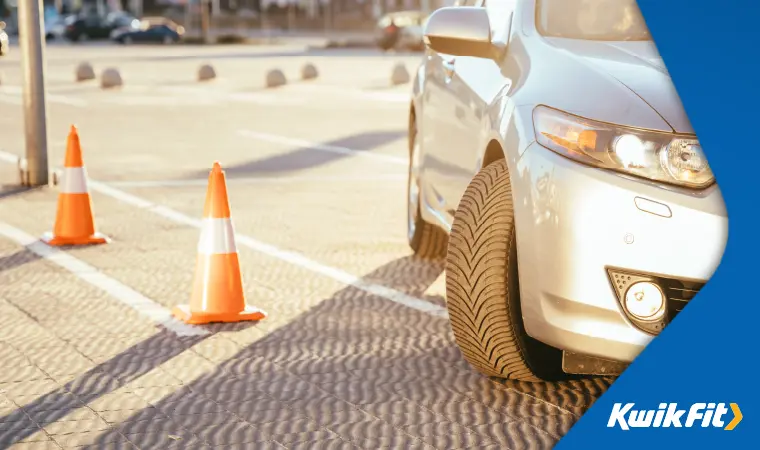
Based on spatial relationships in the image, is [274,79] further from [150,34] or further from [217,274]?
[150,34]

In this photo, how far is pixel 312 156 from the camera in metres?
14.1

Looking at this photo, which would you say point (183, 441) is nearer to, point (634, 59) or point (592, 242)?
point (592, 242)

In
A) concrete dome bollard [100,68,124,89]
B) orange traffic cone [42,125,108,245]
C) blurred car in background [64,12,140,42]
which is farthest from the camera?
blurred car in background [64,12,140,42]

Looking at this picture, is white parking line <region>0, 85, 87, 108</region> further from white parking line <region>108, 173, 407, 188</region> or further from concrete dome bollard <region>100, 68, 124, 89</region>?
white parking line <region>108, 173, 407, 188</region>

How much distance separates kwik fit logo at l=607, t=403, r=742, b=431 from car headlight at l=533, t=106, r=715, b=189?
2.19 feet

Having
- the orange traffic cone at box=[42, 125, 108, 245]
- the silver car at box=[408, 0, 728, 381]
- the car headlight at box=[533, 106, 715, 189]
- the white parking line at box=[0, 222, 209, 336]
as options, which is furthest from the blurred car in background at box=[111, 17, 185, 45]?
the car headlight at box=[533, 106, 715, 189]

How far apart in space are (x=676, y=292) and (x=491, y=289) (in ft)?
3.00

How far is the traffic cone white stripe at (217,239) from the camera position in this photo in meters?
6.63

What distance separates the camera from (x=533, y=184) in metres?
4.69

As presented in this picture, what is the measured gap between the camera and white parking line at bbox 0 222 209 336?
655 cm

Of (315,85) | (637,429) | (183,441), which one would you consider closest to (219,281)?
(183,441)

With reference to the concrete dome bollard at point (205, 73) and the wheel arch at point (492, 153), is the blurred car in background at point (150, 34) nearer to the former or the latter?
the concrete dome bollard at point (205, 73)

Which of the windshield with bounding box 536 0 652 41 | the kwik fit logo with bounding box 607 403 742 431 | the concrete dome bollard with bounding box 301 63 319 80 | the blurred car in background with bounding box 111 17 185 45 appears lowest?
the blurred car in background with bounding box 111 17 185 45

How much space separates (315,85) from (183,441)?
21.7 m
